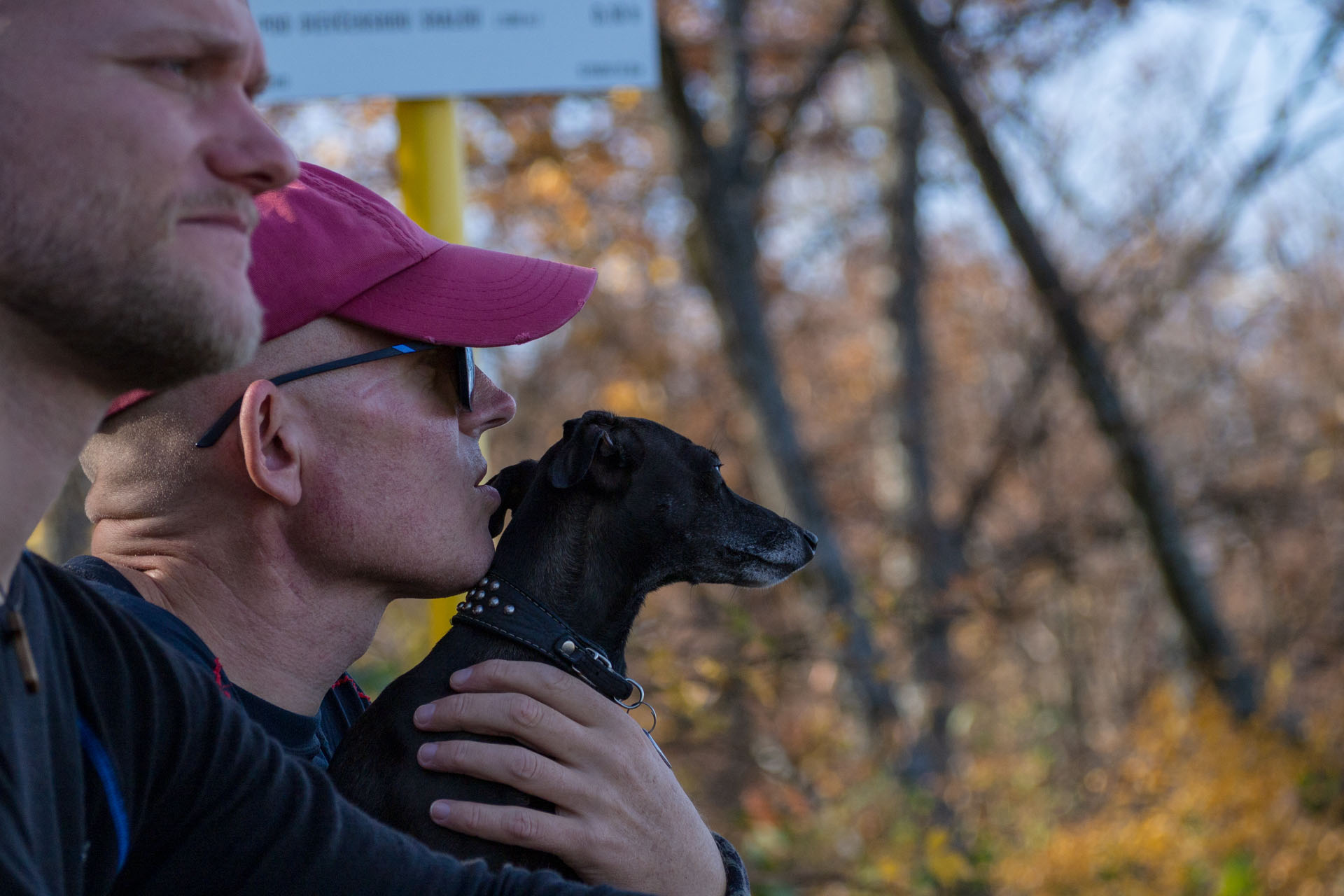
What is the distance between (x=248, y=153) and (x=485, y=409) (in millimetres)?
922

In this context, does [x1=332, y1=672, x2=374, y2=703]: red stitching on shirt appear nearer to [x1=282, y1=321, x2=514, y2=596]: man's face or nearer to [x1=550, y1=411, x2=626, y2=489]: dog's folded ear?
[x1=282, y1=321, x2=514, y2=596]: man's face

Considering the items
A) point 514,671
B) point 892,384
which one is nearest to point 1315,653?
point 892,384

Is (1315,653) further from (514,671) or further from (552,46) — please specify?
(514,671)

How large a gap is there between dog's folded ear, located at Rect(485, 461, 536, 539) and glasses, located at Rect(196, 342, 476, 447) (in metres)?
0.29

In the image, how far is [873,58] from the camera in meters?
9.28

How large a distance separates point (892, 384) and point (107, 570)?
831 cm

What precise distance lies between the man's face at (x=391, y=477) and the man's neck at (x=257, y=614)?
0.22 ft

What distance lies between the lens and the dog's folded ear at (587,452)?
2.32 meters

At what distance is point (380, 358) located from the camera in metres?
2.04

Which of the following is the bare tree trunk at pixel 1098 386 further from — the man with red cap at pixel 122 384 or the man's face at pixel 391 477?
the man with red cap at pixel 122 384

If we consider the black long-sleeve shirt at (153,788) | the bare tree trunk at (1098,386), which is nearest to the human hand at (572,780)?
the black long-sleeve shirt at (153,788)

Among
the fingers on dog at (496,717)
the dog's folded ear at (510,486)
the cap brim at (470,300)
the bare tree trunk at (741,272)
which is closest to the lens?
the fingers on dog at (496,717)

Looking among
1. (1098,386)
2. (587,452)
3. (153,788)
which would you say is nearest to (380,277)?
(587,452)

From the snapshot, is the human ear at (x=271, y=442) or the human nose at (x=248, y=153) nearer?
the human nose at (x=248, y=153)
